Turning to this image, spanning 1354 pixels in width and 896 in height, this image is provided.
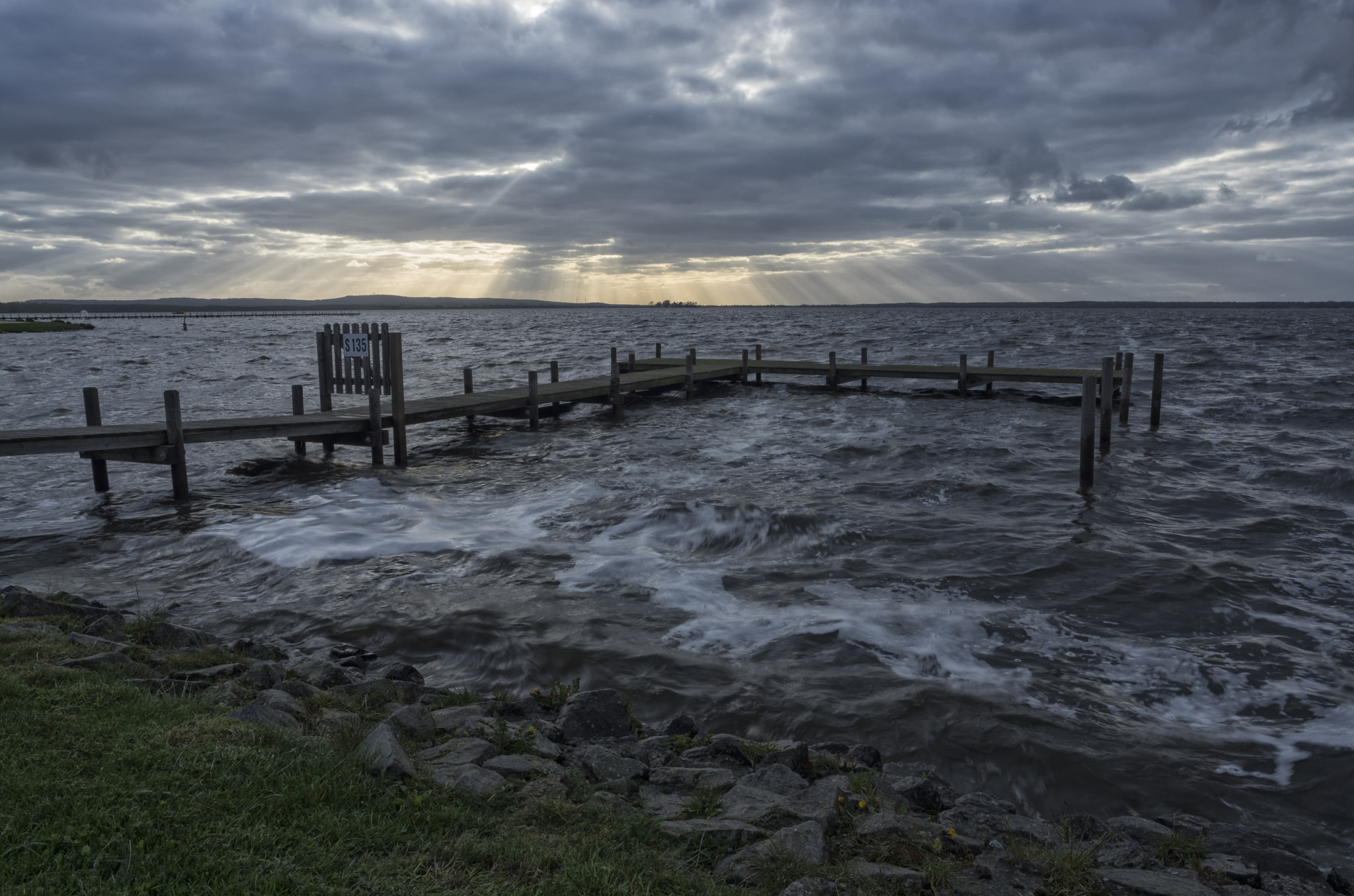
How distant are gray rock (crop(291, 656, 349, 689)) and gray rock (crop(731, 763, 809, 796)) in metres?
3.55

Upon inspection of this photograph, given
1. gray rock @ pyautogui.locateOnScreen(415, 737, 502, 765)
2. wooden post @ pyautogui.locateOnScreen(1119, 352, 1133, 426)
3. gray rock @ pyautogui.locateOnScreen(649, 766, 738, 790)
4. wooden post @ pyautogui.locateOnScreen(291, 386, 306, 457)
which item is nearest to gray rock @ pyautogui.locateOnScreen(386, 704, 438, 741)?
gray rock @ pyautogui.locateOnScreen(415, 737, 502, 765)

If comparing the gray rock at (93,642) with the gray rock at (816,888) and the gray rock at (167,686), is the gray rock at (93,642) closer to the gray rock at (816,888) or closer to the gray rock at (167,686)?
the gray rock at (167,686)

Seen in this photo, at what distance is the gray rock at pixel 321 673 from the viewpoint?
6828 mm

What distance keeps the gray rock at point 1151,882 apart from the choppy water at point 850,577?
5.06ft

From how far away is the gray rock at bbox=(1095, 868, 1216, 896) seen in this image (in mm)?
4297

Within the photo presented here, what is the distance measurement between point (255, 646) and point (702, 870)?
18.2 ft

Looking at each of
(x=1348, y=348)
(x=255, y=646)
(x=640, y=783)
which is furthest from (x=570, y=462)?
(x=1348, y=348)

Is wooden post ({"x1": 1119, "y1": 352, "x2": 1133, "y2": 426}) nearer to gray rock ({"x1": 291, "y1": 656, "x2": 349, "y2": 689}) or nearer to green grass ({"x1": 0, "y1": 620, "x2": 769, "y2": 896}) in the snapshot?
gray rock ({"x1": 291, "y1": 656, "x2": 349, "y2": 689})

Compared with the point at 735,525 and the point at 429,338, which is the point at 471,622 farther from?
the point at 429,338

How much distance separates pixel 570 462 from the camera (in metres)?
19.2

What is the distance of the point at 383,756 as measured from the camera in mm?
4453

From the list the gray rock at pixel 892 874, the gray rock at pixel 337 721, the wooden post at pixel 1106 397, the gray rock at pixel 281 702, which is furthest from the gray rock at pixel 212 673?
the wooden post at pixel 1106 397

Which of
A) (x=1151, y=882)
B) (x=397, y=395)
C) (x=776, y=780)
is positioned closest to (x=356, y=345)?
(x=397, y=395)

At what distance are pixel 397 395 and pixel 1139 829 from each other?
51.4 feet
